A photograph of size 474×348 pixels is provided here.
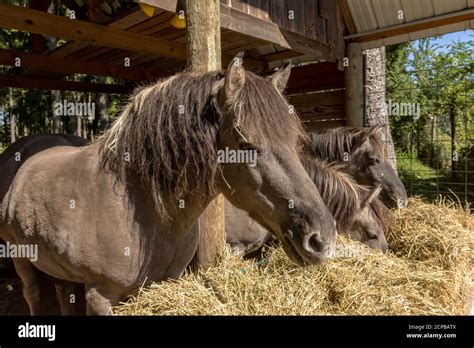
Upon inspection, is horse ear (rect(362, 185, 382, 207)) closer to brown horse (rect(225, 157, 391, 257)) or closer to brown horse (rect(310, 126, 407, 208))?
brown horse (rect(225, 157, 391, 257))

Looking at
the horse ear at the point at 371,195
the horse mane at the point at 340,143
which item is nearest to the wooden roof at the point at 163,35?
the horse mane at the point at 340,143

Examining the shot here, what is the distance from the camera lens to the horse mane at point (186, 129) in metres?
1.76

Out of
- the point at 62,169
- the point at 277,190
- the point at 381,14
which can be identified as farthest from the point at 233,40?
the point at 277,190

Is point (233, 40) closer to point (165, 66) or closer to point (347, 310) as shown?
point (165, 66)

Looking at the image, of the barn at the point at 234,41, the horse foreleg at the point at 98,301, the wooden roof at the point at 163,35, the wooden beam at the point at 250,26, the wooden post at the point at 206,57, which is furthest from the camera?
the wooden beam at the point at 250,26

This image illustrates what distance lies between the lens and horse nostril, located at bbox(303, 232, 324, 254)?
5.61 feet

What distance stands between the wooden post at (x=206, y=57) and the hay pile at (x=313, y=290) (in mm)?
138

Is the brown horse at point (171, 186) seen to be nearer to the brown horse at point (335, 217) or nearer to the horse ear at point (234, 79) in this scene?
the horse ear at point (234, 79)

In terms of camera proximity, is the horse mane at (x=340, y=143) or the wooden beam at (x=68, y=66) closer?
the horse mane at (x=340, y=143)

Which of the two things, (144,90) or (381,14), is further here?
(381,14)

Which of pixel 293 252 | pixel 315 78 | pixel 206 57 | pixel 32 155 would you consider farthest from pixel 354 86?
pixel 32 155

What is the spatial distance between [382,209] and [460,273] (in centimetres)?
95

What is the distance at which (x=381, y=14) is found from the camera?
14.6 feet

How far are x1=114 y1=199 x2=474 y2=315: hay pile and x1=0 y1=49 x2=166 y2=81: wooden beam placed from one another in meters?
3.83
